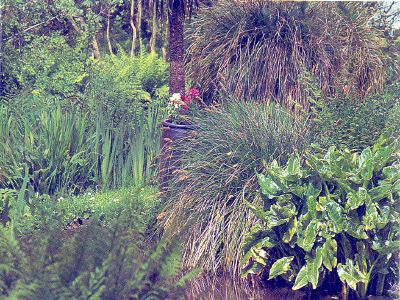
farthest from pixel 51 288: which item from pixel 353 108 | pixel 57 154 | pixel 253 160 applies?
pixel 57 154

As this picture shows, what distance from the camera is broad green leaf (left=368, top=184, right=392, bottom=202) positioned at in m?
2.63

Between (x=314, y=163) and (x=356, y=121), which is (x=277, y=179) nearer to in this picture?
(x=314, y=163)

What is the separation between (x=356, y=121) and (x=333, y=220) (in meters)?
1.08

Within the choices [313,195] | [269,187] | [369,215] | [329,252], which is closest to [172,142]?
[269,187]

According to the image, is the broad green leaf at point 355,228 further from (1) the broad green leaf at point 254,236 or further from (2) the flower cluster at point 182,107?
(2) the flower cluster at point 182,107

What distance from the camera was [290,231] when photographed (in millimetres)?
2730

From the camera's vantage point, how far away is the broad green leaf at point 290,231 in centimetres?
272

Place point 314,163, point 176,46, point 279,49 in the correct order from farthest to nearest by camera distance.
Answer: point 279,49 < point 176,46 < point 314,163

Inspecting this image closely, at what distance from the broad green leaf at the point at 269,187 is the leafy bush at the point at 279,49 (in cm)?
269

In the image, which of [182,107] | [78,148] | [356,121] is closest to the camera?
[356,121]

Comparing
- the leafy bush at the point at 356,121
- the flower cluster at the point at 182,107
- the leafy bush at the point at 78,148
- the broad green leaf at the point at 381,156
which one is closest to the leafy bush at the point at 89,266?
the broad green leaf at the point at 381,156

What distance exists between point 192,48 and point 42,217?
5.78 meters

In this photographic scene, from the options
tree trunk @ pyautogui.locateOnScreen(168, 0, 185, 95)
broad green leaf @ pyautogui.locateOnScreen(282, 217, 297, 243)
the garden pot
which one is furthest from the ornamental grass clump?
tree trunk @ pyautogui.locateOnScreen(168, 0, 185, 95)

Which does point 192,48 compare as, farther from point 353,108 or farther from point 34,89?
point 353,108
